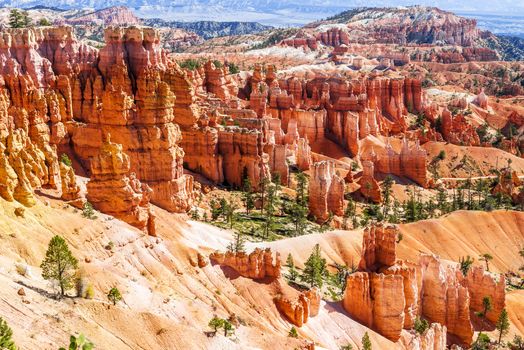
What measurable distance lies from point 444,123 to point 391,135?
15.3m

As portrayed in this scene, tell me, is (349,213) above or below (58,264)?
below

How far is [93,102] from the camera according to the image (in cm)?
6356

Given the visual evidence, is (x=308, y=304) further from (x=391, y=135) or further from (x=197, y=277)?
(x=391, y=135)

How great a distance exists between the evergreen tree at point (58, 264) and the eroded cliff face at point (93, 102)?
965cm

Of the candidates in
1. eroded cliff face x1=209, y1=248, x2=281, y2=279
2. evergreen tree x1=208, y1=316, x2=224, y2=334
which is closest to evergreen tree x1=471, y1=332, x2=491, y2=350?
eroded cliff face x1=209, y1=248, x2=281, y2=279

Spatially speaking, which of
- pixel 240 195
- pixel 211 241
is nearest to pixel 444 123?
pixel 240 195

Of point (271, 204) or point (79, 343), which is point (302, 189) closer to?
point (271, 204)

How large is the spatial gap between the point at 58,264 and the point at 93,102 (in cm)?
3599

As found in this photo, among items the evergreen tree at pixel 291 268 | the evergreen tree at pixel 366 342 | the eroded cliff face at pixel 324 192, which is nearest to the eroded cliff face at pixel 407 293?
the evergreen tree at pixel 366 342

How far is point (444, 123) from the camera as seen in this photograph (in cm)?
A: 12394

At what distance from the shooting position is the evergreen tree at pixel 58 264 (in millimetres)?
29875

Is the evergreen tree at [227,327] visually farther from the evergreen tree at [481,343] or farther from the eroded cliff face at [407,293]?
the evergreen tree at [481,343]

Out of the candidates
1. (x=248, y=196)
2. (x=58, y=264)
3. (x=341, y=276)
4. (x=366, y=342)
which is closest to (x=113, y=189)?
(x=58, y=264)

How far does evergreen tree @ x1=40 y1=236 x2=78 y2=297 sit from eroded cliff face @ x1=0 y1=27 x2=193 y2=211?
380 inches
